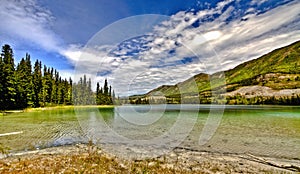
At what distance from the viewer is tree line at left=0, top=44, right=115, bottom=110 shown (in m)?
51.0

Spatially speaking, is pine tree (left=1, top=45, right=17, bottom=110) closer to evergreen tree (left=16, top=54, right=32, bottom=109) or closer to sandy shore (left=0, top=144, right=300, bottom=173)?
evergreen tree (left=16, top=54, right=32, bottom=109)

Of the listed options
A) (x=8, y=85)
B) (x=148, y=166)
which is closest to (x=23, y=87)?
(x=8, y=85)

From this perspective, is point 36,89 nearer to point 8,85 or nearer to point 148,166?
point 8,85

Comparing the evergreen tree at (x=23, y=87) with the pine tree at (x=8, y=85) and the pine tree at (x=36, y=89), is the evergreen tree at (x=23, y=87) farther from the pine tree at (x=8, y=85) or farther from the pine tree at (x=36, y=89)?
the pine tree at (x=36, y=89)

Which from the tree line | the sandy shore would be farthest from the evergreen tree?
the sandy shore

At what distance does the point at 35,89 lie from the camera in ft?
232

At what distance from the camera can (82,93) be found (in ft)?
401

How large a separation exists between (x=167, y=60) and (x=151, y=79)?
2884mm

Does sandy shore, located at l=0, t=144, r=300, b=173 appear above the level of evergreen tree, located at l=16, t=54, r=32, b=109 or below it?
below

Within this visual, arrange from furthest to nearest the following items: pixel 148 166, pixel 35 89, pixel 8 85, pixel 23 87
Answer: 1. pixel 35 89
2. pixel 23 87
3. pixel 8 85
4. pixel 148 166

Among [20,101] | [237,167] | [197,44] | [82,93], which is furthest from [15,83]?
[82,93]

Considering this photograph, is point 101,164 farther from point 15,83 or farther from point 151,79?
point 15,83

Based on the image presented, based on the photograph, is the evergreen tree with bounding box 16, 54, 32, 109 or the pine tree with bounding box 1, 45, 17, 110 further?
the evergreen tree with bounding box 16, 54, 32, 109

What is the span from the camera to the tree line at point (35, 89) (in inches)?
2008
